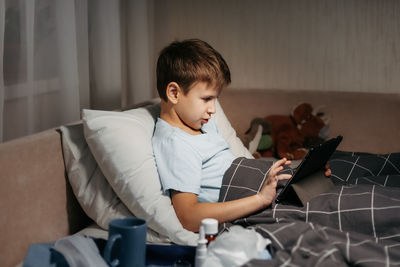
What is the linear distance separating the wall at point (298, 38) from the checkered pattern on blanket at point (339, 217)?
1.07 meters

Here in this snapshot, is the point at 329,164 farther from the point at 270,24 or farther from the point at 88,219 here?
the point at 270,24

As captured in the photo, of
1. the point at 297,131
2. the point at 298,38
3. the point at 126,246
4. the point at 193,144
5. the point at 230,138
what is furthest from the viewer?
the point at 298,38

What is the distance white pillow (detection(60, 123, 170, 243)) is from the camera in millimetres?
1385

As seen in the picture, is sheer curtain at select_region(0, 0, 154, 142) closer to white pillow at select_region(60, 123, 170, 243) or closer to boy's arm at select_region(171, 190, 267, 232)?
white pillow at select_region(60, 123, 170, 243)

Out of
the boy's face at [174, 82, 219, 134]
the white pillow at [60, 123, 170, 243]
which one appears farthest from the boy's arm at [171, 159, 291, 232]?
the boy's face at [174, 82, 219, 134]

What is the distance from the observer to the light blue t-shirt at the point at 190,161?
138 cm

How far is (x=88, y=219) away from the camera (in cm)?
154

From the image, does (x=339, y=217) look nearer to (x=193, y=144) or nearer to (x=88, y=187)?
(x=193, y=144)

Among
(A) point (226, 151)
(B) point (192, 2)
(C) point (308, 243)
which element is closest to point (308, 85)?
(B) point (192, 2)

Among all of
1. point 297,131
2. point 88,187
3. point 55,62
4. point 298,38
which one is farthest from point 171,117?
point 298,38

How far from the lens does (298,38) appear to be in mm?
2762

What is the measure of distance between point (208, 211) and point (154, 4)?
1761mm

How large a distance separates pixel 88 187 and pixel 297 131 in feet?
4.52

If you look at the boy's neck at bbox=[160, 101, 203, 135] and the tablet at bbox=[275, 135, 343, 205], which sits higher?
the boy's neck at bbox=[160, 101, 203, 135]
